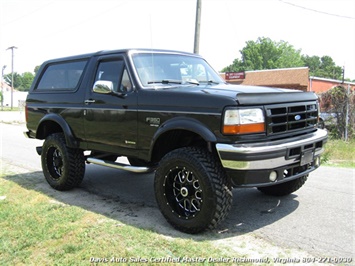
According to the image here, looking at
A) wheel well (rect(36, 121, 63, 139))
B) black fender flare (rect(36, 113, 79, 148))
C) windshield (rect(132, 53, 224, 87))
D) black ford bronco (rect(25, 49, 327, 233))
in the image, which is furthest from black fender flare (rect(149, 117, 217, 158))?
wheel well (rect(36, 121, 63, 139))

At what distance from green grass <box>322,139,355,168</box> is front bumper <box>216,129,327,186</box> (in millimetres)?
4553

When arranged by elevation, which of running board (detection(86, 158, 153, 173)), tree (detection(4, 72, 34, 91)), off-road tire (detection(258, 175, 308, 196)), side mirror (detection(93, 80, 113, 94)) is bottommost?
off-road tire (detection(258, 175, 308, 196))

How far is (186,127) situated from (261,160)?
2.75 feet

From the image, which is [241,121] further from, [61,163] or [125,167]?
[61,163]

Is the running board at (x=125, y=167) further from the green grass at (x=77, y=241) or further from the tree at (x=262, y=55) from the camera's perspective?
the tree at (x=262, y=55)

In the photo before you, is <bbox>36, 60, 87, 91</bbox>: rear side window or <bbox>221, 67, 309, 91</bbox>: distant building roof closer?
<bbox>36, 60, 87, 91</bbox>: rear side window

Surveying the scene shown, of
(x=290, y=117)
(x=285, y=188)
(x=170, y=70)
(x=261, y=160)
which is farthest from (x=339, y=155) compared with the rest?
(x=261, y=160)

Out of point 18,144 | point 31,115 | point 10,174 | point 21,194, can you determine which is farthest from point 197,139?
point 18,144

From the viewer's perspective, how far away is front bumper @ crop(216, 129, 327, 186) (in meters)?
3.52

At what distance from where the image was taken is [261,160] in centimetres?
357

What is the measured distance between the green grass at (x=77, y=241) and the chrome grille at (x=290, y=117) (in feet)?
4.46

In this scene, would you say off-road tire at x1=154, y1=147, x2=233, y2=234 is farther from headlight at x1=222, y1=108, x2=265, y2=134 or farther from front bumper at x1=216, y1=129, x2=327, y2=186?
headlight at x1=222, y1=108, x2=265, y2=134

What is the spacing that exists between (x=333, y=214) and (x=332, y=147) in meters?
5.93

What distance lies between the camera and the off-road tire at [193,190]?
145 inches
